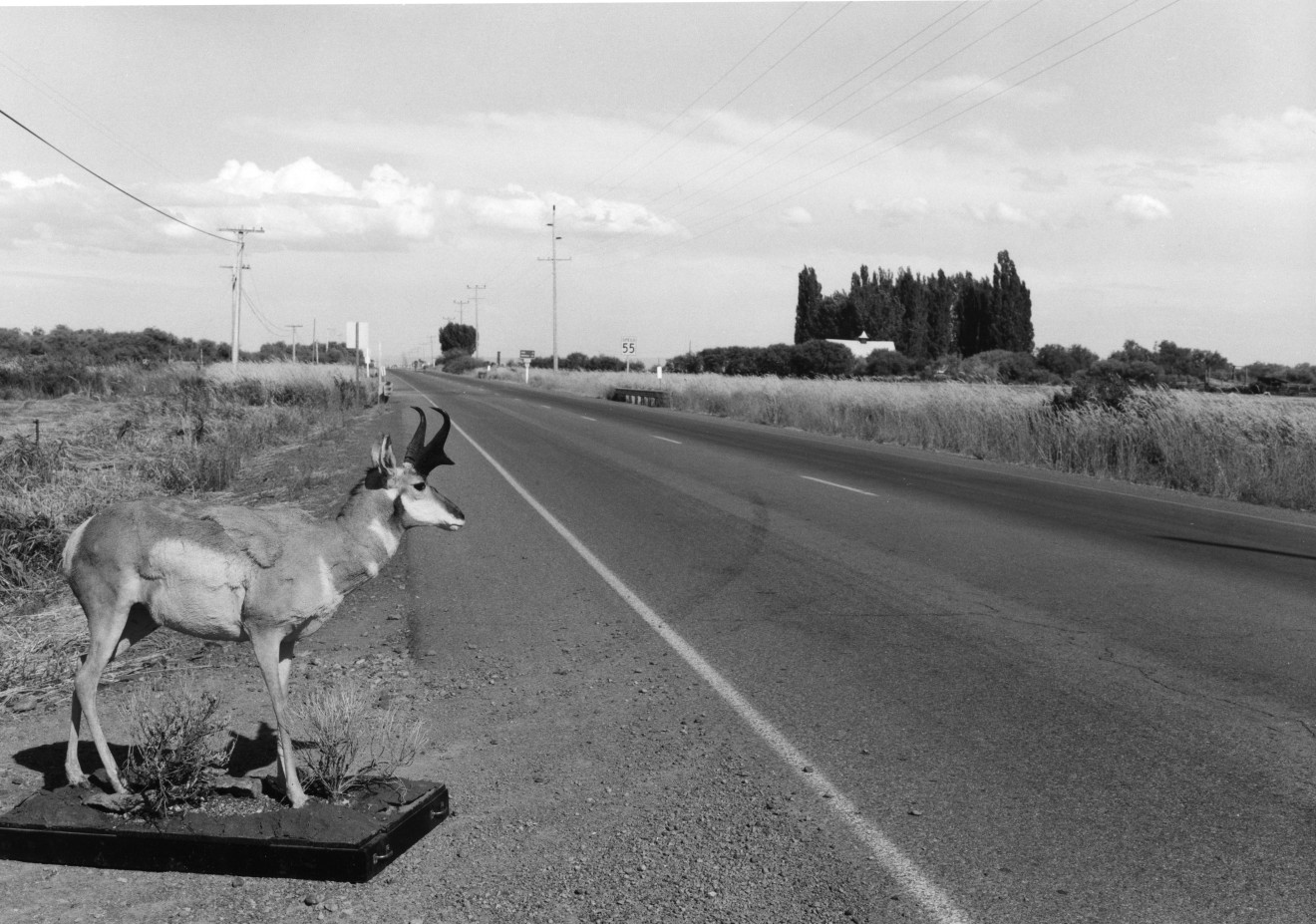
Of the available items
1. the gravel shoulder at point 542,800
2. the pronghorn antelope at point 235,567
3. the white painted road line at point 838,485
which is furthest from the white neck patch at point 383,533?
the white painted road line at point 838,485

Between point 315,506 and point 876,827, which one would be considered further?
point 315,506

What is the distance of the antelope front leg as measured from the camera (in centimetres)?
414

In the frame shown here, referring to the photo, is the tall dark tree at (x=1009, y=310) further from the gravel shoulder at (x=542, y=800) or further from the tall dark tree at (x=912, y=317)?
the gravel shoulder at (x=542, y=800)

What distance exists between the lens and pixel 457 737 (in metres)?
5.54

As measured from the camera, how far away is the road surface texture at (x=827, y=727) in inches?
153

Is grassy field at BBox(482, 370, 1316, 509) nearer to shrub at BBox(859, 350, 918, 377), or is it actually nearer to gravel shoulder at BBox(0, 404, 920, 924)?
gravel shoulder at BBox(0, 404, 920, 924)

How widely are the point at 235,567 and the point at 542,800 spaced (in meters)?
1.63

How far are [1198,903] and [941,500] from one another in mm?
12139

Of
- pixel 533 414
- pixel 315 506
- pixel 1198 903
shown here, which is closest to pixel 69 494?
pixel 315 506

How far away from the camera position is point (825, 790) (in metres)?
4.82

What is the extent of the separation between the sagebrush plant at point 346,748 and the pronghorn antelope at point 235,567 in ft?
0.45

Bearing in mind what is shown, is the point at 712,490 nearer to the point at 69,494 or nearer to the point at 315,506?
the point at 315,506

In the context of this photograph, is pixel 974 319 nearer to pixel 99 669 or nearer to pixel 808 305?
pixel 808 305

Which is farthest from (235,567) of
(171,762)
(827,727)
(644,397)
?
(644,397)
